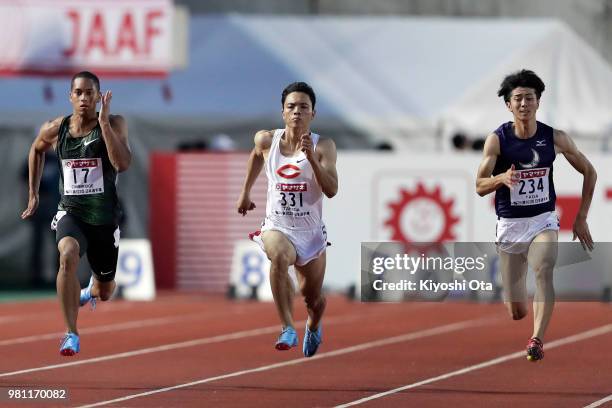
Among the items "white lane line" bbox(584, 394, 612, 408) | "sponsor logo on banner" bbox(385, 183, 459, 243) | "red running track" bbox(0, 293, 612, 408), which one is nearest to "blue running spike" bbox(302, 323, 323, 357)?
"red running track" bbox(0, 293, 612, 408)

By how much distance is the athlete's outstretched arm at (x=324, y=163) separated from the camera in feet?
34.0

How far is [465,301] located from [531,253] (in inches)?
362

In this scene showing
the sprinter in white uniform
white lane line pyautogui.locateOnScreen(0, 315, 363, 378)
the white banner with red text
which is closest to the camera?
the sprinter in white uniform

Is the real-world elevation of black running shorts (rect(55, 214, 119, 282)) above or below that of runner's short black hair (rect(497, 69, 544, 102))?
below

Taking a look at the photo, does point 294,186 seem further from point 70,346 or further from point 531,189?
point 70,346

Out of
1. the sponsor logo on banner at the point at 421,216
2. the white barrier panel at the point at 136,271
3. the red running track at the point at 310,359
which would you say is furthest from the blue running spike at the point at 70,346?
the sponsor logo on banner at the point at 421,216

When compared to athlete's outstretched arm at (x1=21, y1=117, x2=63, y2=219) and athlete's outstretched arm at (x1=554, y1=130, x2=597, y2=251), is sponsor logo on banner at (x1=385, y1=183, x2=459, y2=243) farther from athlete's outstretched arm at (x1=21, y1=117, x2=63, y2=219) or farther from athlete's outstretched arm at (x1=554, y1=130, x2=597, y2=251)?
athlete's outstretched arm at (x1=554, y1=130, x2=597, y2=251)

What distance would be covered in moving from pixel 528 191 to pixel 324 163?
4.16 ft

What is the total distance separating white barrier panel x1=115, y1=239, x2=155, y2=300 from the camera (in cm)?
2052

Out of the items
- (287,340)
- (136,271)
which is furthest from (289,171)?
(136,271)

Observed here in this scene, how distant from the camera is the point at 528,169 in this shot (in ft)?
34.7

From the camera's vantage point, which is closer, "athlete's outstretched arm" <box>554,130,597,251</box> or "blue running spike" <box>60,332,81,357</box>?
"athlete's outstretched arm" <box>554,130,597,251</box>

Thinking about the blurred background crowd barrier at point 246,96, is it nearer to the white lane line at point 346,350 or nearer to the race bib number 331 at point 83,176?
the white lane line at point 346,350

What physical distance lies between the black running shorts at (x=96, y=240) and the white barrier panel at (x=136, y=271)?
8680mm
